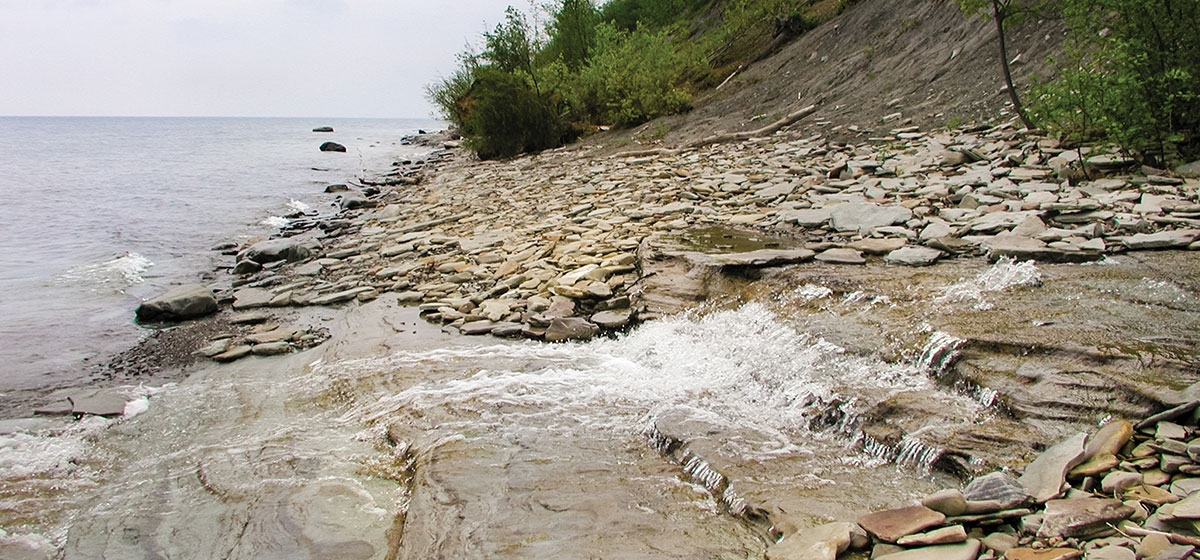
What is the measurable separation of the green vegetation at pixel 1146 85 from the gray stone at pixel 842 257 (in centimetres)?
273

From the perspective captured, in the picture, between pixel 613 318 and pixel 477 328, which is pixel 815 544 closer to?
pixel 613 318

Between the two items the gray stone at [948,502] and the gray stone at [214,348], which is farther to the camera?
the gray stone at [214,348]

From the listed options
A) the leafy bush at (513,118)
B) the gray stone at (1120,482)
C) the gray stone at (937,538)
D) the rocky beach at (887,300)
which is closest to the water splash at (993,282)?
the rocky beach at (887,300)

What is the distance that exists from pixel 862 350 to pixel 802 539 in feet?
6.26

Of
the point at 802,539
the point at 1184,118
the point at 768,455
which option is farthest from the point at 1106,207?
the point at 802,539

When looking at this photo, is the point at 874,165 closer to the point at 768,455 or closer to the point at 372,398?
the point at 768,455

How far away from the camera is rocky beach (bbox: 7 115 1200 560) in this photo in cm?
248

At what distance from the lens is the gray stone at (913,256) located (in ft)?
17.0

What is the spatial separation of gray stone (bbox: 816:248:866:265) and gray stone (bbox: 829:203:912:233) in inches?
26.3

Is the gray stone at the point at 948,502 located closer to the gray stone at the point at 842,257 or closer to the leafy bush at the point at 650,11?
the gray stone at the point at 842,257

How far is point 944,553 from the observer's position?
2221mm

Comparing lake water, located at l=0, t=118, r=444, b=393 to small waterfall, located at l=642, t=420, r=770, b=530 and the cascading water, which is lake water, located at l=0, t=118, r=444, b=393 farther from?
small waterfall, located at l=642, t=420, r=770, b=530

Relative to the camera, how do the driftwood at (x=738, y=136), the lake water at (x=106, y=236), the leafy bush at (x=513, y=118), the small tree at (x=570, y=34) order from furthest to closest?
the small tree at (x=570, y=34) → the leafy bush at (x=513, y=118) → the driftwood at (x=738, y=136) → the lake water at (x=106, y=236)

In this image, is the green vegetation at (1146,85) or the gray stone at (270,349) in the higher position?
the green vegetation at (1146,85)
